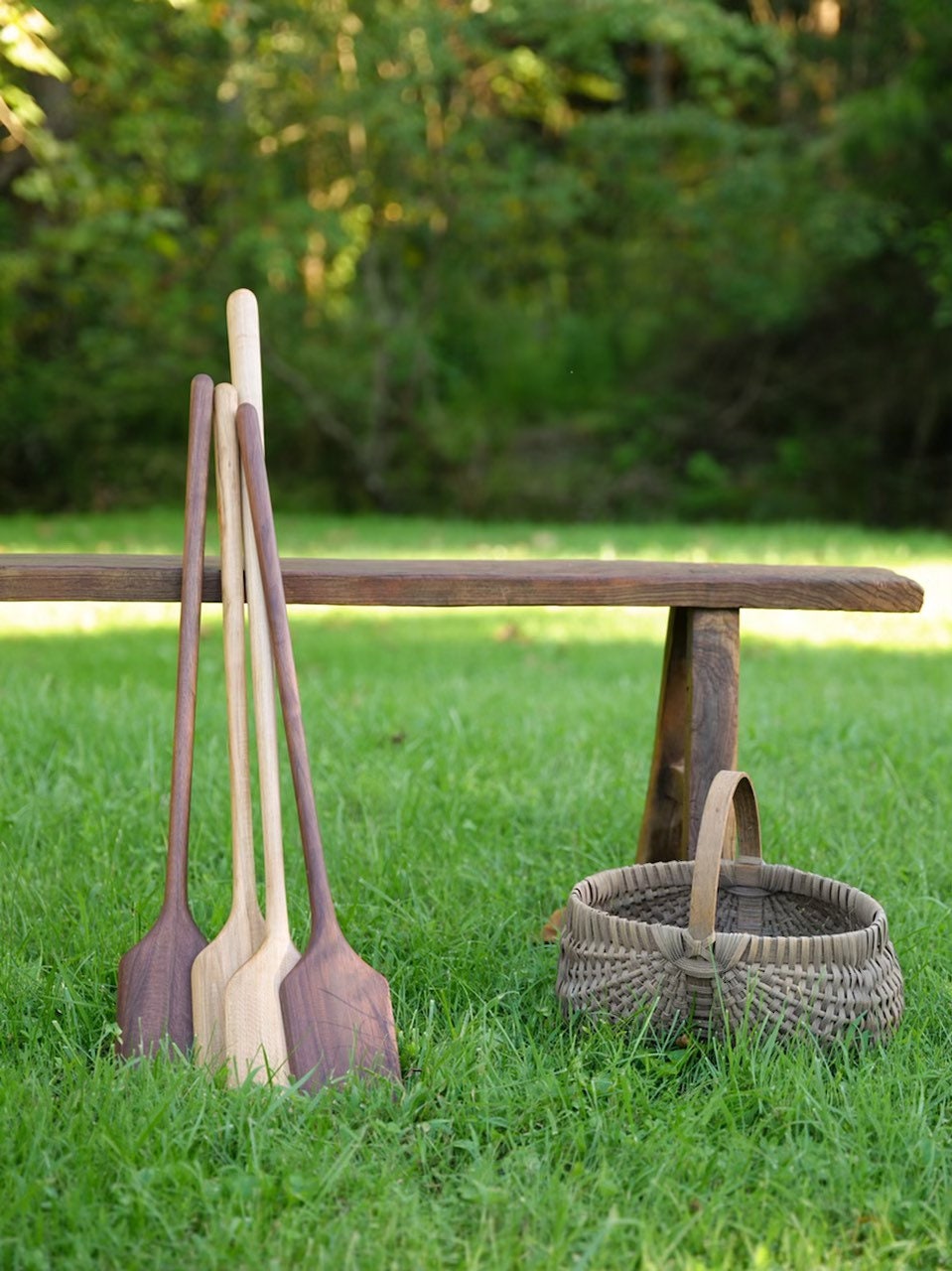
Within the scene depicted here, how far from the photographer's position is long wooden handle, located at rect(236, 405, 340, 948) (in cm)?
209

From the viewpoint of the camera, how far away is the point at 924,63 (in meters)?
10.9

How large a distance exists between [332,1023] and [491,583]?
0.79 meters

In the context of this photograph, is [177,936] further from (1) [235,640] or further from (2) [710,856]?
(2) [710,856]

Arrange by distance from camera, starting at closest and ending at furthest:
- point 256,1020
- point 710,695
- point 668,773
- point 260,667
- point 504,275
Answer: point 256,1020
point 260,667
point 710,695
point 668,773
point 504,275

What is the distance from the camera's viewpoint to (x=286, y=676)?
211cm

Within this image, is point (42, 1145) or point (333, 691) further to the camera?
point (333, 691)

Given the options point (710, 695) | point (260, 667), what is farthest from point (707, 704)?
point (260, 667)

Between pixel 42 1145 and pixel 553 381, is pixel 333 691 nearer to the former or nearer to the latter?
pixel 42 1145

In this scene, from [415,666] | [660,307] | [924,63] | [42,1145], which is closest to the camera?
[42,1145]

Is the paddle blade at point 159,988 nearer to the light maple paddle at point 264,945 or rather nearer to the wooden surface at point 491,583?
the light maple paddle at point 264,945

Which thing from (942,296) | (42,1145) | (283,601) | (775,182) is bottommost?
(42,1145)

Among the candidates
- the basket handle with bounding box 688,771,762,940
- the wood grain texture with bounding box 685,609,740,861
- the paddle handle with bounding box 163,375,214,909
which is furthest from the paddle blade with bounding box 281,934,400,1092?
the wood grain texture with bounding box 685,609,740,861

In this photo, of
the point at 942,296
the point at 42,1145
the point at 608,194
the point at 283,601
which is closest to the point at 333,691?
the point at 283,601

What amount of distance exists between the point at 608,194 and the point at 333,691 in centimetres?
1040
